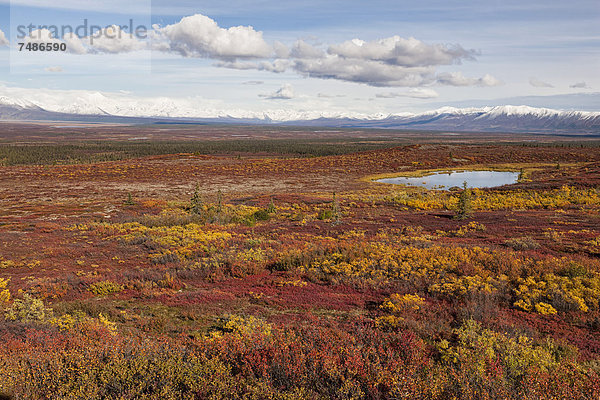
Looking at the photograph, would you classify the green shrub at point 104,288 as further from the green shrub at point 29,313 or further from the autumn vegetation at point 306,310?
the green shrub at point 29,313

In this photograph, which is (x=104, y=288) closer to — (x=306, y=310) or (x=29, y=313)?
(x=29, y=313)

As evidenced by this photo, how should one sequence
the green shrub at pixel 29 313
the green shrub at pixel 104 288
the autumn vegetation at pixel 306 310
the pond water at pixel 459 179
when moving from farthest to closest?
the pond water at pixel 459 179 → the green shrub at pixel 104 288 → the green shrub at pixel 29 313 → the autumn vegetation at pixel 306 310

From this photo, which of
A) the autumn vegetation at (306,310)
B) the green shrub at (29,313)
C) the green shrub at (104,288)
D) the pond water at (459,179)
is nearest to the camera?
the autumn vegetation at (306,310)

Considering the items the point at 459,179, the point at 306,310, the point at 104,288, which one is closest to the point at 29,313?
the point at 104,288

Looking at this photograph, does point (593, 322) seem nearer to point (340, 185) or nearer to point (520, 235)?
point (520, 235)

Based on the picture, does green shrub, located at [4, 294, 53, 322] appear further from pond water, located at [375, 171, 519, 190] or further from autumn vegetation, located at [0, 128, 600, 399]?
pond water, located at [375, 171, 519, 190]

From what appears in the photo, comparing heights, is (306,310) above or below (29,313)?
below

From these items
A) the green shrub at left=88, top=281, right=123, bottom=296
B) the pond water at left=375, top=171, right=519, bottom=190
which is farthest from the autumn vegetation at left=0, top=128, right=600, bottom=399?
the pond water at left=375, top=171, right=519, bottom=190

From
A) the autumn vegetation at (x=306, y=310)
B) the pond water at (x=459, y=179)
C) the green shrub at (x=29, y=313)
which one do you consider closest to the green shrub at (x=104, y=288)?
the autumn vegetation at (x=306, y=310)

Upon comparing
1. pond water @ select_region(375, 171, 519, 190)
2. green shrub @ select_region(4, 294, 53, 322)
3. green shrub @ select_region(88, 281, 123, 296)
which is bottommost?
green shrub @ select_region(88, 281, 123, 296)
